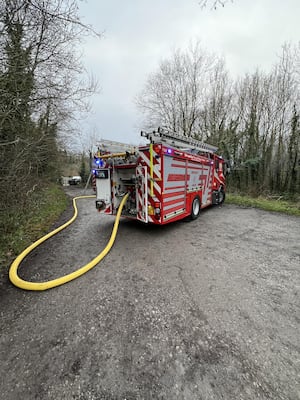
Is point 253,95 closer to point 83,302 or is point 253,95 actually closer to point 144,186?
point 144,186

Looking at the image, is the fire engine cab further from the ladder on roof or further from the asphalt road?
the asphalt road

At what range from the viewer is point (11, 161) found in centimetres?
428

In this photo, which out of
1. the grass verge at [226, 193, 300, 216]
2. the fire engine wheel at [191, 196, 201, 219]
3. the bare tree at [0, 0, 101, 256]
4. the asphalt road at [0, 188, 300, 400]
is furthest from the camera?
the grass verge at [226, 193, 300, 216]

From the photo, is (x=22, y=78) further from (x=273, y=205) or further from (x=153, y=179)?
(x=273, y=205)

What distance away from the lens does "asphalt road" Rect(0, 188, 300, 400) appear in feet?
4.67

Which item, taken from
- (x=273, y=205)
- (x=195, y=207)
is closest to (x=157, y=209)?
(x=195, y=207)

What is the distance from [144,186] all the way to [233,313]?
3.24m

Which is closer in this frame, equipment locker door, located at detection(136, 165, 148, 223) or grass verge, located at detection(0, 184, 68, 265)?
grass verge, located at detection(0, 184, 68, 265)

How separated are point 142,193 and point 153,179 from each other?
52 cm

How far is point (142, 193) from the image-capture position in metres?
4.69

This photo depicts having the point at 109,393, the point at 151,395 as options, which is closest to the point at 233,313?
the point at 151,395

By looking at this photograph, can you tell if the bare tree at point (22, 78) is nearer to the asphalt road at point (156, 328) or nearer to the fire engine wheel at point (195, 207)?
the asphalt road at point (156, 328)

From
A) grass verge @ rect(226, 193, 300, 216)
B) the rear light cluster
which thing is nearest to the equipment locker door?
the rear light cluster

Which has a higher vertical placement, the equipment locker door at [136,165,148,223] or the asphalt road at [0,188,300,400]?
the equipment locker door at [136,165,148,223]
